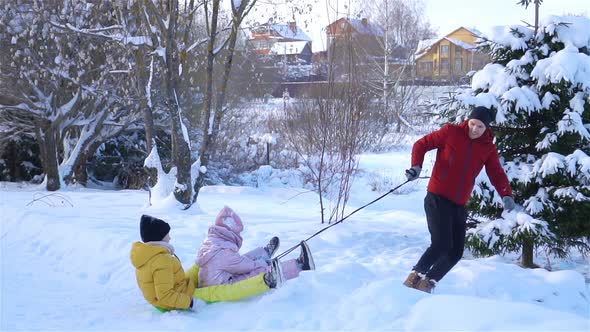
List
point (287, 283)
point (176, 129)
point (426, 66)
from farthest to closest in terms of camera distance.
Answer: point (426, 66) < point (176, 129) < point (287, 283)

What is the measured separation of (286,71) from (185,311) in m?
25.2

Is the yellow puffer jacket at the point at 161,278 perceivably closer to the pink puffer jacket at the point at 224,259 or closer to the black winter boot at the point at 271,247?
the pink puffer jacket at the point at 224,259

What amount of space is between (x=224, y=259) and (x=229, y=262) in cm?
5

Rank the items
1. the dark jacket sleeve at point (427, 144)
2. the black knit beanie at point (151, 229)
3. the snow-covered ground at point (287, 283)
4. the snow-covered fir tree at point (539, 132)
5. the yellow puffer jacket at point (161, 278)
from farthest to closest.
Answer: the snow-covered fir tree at point (539, 132), the dark jacket sleeve at point (427, 144), the black knit beanie at point (151, 229), the yellow puffer jacket at point (161, 278), the snow-covered ground at point (287, 283)

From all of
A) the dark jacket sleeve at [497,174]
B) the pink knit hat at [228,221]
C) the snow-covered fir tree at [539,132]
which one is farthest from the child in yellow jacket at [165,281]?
the snow-covered fir tree at [539,132]

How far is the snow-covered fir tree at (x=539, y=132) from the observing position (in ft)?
19.0

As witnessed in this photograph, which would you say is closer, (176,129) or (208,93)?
(176,129)

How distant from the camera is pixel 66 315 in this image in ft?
15.0

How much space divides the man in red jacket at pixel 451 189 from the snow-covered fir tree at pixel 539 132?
1392mm

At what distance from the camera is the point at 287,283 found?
4.39 m

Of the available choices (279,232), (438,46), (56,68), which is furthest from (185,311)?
(438,46)

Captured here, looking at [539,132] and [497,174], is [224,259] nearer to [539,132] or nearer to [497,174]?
[497,174]

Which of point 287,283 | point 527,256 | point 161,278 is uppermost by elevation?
point 161,278

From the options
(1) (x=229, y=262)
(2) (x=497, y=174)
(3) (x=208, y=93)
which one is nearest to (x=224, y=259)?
(1) (x=229, y=262)
